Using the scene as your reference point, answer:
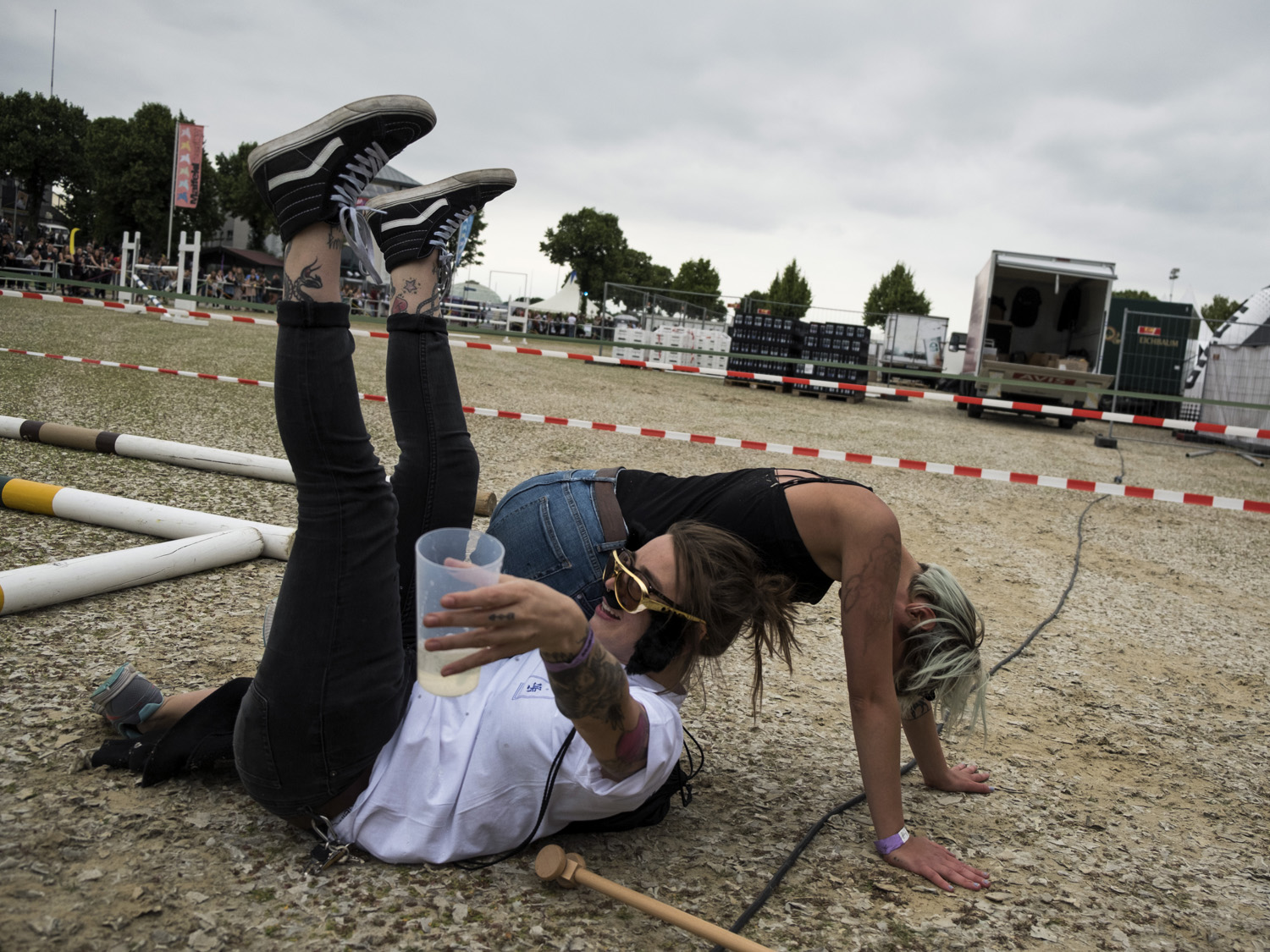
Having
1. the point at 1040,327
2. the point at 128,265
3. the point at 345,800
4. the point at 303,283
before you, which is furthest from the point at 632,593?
the point at 128,265

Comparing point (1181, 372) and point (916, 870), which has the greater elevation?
point (1181, 372)

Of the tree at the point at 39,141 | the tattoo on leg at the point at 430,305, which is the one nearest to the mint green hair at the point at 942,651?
the tattoo on leg at the point at 430,305

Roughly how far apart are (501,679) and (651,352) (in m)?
20.9

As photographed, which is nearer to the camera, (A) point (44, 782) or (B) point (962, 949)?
(B) point (962, 949)

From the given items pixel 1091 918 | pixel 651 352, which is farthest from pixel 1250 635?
pixel 651 352

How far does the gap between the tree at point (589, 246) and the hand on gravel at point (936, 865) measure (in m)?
59.1

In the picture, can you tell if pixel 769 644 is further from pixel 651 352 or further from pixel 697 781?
pixel 651 352

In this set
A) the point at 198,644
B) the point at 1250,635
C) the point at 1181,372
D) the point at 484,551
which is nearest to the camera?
the point at 484,551

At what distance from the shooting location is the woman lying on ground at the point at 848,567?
6.68ft

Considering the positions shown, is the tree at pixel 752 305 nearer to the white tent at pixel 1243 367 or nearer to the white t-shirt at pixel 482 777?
the white tent at pixel 1243 367

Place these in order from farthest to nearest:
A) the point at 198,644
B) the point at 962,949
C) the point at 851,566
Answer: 1. the point at 198,644
2. the point at 851,566
3. the point at 962,949

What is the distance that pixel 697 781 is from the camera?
8.49ft

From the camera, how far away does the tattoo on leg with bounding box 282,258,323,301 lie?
71.4 inches

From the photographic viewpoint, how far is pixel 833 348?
63.0 feet
